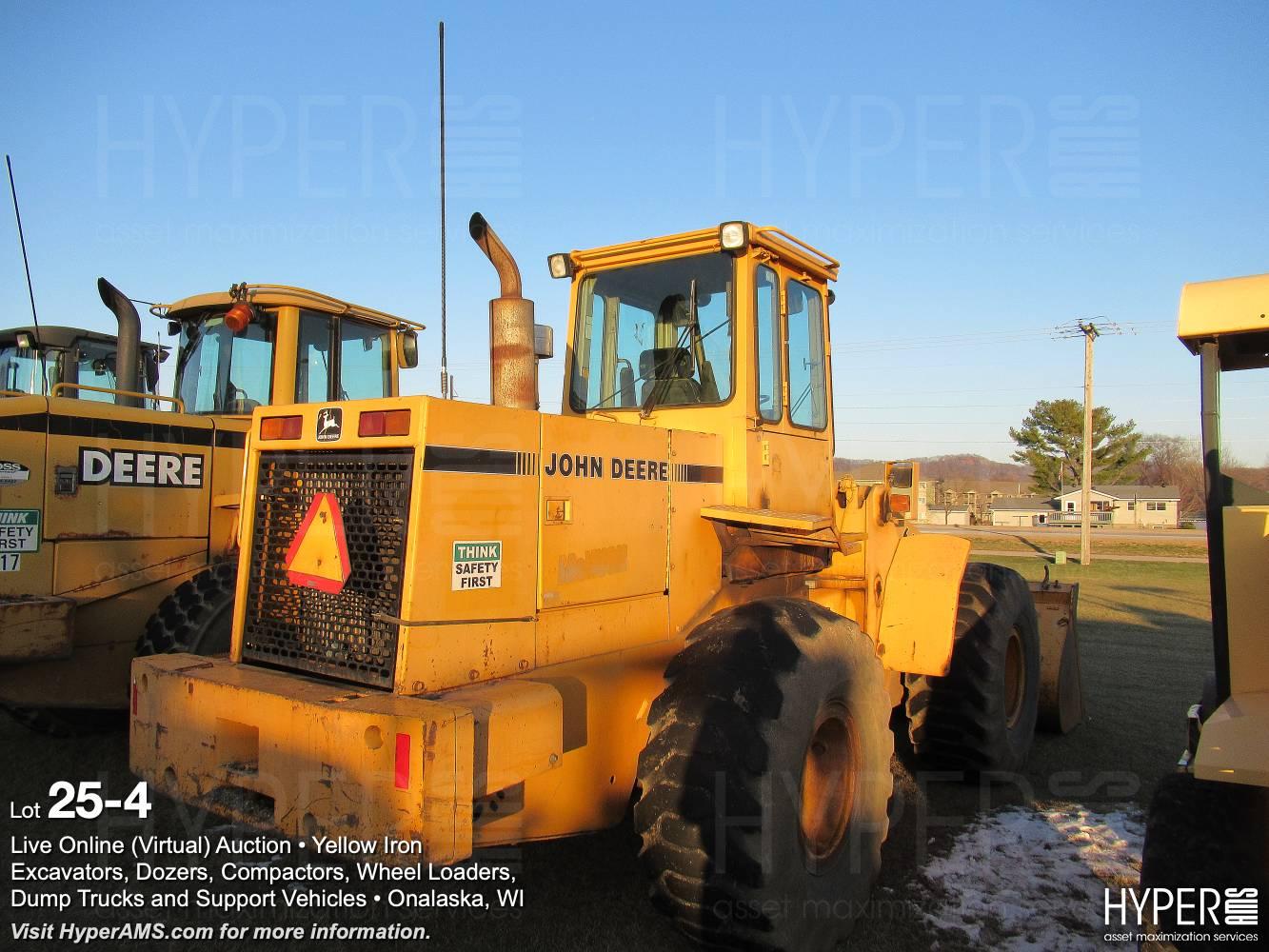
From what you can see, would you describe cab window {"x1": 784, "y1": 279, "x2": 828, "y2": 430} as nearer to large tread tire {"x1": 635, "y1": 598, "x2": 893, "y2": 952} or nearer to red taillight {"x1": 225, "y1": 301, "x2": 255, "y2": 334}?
large tread tire {"x1": 635, "y1": 598, "x2": 893, "y2": 952}

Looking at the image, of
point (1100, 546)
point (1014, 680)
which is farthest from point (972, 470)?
point (1014, 680)

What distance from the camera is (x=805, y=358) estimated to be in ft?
16.9

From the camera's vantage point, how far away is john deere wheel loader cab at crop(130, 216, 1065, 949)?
119 inches

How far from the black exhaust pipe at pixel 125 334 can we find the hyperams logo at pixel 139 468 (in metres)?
0.68

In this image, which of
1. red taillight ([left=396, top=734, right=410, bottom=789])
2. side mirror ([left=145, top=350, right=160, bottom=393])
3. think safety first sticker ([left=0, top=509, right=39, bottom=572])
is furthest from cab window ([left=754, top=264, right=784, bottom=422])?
side mirror ([left=145, top=350, right=160, bottom=393])

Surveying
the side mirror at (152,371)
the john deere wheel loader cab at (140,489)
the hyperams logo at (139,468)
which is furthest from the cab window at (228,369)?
the side mirror at (152,371)

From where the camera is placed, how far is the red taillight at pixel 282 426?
3.55 meters

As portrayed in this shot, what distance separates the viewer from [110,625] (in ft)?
18.3

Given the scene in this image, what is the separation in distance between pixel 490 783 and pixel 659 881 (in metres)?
0.73

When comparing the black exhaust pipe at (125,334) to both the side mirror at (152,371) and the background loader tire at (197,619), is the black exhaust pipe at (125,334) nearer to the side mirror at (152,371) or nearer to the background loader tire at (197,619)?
the side mirror at (152,371)

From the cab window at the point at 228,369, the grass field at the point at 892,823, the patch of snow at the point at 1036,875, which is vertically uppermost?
the cab window at the point at 228,369

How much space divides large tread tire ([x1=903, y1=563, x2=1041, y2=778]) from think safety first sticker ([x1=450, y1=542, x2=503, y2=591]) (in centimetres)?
326

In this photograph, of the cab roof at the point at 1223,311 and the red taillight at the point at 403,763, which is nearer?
the red taillight at the point at 403,763

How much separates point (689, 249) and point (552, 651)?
2197 mm
